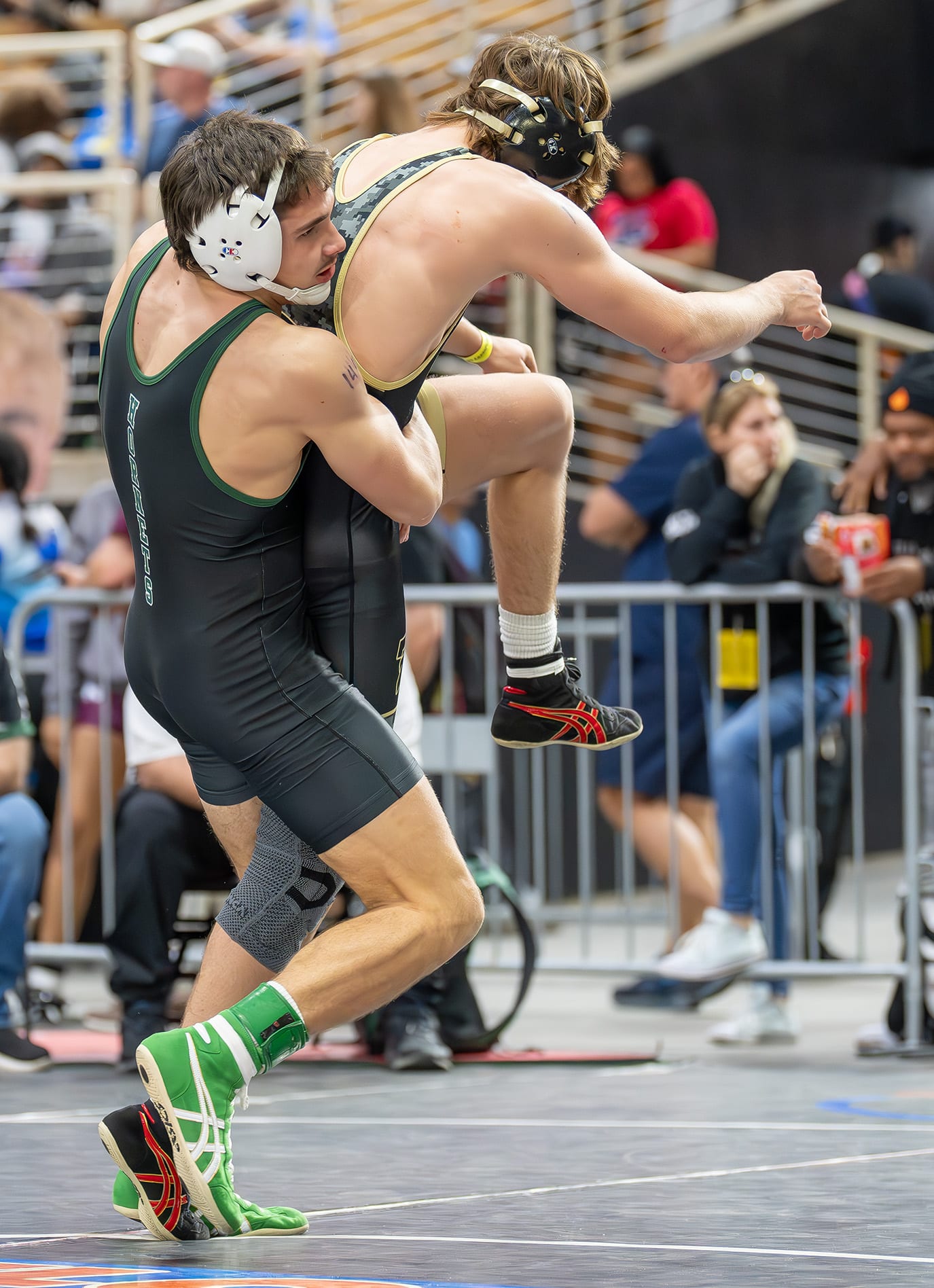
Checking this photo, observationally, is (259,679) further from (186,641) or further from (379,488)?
(379,488)

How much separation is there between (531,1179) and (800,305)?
189 cm

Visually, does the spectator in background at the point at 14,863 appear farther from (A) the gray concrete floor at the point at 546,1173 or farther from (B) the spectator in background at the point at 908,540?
(B) the spectator in background at the point at 908,540

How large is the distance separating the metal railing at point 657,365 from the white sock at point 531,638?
6.40m

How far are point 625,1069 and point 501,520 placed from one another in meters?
→ 2.48

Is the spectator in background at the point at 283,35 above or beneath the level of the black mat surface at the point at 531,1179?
above

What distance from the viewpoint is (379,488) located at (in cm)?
362

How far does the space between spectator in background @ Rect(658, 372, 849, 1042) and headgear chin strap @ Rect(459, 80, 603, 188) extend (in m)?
3.16

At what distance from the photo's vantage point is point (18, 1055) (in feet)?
20.4

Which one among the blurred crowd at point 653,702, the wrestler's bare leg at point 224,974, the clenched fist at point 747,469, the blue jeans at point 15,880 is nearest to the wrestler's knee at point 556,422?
the wrestler's bare leg at point 224,974

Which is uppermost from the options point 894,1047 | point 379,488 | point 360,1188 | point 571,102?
point 571,102

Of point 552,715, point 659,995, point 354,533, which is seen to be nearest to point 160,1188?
point 354,533

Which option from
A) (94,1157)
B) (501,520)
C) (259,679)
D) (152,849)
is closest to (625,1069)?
(152,849)

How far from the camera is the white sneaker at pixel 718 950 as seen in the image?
262 inches

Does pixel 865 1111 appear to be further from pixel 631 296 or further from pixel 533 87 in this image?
pixel 533 87
